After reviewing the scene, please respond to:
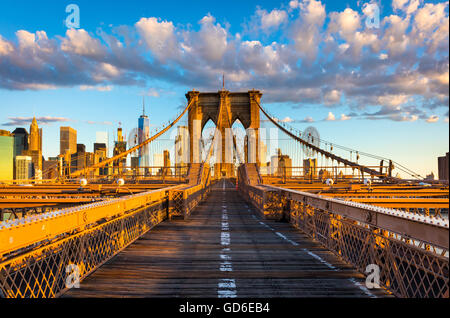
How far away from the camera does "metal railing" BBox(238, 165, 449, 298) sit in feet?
14.2

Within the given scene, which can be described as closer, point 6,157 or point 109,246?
point 109,246

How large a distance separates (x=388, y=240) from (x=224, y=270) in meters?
3.41

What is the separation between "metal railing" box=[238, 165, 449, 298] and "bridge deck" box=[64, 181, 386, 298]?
1.33 feet

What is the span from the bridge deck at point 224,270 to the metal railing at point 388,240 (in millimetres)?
406

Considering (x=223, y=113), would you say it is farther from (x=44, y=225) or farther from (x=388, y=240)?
(x=44, y=225)

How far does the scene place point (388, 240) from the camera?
561 cm

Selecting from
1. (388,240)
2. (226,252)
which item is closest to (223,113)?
(226,252)

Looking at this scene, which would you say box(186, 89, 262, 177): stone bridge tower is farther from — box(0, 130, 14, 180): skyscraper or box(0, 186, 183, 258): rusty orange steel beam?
box(0, 130, 14, 180): skyscraper

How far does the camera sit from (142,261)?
7.81 meters

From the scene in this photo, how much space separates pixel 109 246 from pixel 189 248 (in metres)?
2.26

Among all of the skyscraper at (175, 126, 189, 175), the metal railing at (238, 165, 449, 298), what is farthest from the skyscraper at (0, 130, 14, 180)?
the metal railing at (238, 165, 449, 298)

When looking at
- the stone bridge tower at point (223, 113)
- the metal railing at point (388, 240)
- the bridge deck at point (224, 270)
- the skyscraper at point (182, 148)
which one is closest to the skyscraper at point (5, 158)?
the skyscraper at point (182, 148)
